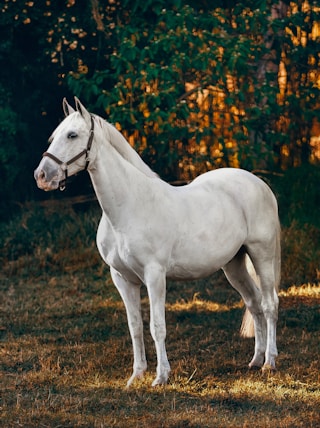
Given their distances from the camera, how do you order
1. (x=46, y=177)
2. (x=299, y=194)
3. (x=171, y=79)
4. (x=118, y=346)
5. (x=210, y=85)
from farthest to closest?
1. (x=210, y=85)
2. (x=299, y=194)
3. (x=171, y=79)
4. (x=118, y=346)
5. (x=46, y=177)

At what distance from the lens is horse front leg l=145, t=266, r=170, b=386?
5234 mm

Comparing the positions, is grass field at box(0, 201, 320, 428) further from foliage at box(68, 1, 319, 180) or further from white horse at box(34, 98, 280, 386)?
foliage at box(68, 1, 319, 180)

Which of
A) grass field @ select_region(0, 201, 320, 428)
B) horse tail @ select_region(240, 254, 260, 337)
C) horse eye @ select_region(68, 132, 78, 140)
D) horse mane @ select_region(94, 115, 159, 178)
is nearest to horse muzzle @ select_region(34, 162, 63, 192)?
horse eye @ select_region(68, 132, 78, 140)

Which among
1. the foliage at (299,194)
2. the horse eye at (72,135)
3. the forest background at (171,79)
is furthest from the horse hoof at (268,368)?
the forest background at (171,79)

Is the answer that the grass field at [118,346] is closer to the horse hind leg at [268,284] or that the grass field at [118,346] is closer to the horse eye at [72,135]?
the horse hind leg at [268,284]

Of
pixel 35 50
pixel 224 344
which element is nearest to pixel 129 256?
pixel 224 344

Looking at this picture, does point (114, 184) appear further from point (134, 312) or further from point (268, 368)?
point (268, 368)

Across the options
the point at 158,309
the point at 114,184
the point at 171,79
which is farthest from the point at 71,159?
the point at 171,79

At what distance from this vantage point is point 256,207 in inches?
233

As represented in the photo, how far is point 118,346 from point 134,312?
1.04 metres

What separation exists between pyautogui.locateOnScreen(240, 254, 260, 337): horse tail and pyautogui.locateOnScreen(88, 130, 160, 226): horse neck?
4.03 feet

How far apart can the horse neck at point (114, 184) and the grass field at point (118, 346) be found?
113 cm

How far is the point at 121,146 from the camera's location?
534cm

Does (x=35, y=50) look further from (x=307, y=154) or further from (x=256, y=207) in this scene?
(x=256, y=207)
